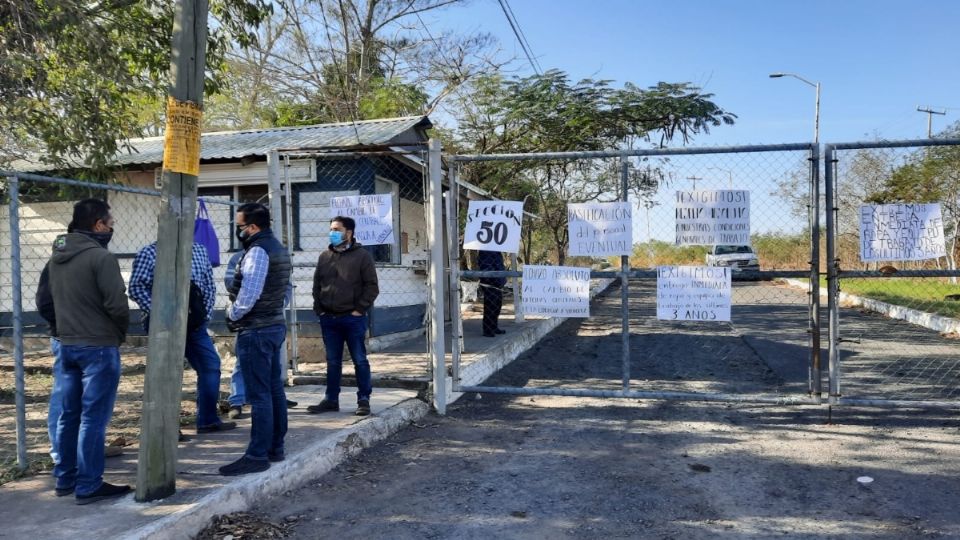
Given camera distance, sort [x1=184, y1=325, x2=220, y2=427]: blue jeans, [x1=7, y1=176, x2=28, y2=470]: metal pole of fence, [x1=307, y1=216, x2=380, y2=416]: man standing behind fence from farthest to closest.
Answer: [x1=307, y1=216, x2=380, y2=416]: man standing behind fence
[x1=184, y1=325, x2=220, y2=427]: blue jeans
[x1=7, y1=176, x2=28, y2=470]: metal pole of fence

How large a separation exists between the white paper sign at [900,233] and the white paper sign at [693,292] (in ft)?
3.87

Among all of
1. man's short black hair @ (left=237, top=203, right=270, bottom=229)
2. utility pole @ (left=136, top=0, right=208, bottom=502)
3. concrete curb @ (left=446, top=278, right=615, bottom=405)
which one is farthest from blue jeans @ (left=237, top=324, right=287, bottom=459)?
concrete curb @ (left=446, top=278, right=615, bottom=405)

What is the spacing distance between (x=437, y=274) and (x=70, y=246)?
10.4ft

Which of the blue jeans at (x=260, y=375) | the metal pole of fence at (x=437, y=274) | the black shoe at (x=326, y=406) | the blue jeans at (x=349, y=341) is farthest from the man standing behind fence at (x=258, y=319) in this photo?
the metal pole of fence at (x=437, y=274)

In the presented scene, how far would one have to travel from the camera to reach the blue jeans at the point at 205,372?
537 cm

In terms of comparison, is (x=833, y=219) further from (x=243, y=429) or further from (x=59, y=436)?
(x=59, y=436)

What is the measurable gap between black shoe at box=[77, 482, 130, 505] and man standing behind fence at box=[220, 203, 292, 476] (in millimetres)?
591

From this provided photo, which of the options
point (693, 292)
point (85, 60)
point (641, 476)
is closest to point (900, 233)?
point (693, 292)

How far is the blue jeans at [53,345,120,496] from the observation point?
387cm

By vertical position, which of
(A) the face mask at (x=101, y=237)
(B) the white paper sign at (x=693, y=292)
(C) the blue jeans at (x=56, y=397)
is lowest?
(C) the blue jeans at (x=56, y=397)

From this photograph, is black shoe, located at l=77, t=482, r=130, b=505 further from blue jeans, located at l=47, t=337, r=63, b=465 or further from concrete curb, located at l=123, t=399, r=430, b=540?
concrete curb, located at l=123, t=399, r=430, b=540

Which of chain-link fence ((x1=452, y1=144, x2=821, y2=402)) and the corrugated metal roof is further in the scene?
the corrugated metal roof

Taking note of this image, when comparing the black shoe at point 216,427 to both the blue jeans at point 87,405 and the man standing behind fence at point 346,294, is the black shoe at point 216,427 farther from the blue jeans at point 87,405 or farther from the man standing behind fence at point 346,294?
the blue jeans at point 87,405

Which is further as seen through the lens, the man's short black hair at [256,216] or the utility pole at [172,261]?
the man's short black hair at [256,216]
